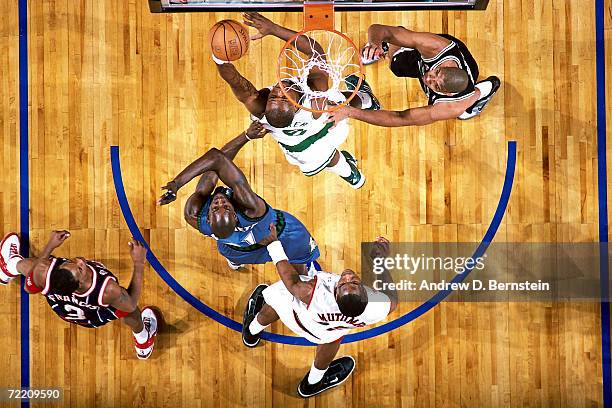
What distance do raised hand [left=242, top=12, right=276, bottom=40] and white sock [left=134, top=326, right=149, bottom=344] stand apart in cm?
249

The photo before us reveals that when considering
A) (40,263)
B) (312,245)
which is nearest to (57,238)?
(40,263)

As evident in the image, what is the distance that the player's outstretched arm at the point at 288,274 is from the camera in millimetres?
4855

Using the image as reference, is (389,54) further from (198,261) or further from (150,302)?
(150,302)

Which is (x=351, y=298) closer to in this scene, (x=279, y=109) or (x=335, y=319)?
(x=335, y=319)

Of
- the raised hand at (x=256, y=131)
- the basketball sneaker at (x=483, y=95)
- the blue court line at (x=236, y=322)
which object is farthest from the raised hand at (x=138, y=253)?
the basketball sneaker at (x=483, y=95)

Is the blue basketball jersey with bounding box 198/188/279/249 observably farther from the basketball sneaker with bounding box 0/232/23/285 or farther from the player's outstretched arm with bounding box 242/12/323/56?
the basketball sneaker with bounding box 0/232/23/285

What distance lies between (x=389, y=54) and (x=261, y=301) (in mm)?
2175

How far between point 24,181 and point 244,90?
1.91m

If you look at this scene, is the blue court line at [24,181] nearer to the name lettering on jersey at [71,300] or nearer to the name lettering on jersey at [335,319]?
the name lettering on jersey at [71,300]

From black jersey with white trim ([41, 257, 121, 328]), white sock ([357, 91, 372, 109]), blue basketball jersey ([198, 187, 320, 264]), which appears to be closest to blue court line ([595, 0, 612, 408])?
white sock ([357, 91, 372, 109])

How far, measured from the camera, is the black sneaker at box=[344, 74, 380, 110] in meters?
5.07

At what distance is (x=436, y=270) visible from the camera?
5.23 meters

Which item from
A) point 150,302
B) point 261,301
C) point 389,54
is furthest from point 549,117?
point 150,302

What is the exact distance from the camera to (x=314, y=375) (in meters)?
5.14
